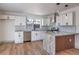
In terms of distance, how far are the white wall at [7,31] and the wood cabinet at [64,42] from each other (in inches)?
65.1

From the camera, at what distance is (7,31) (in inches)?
135

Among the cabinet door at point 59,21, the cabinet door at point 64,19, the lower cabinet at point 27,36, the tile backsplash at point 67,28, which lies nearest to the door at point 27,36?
the lower cabinet at point 27,36

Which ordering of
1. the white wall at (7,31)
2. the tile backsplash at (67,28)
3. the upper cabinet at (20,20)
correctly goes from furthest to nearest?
the tile backsplash at (67,28) → the upper cabinet at (20,20) → the white wall at (7,31)

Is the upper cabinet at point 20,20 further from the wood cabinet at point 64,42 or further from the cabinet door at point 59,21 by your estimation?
the cabinet door at point 59,21

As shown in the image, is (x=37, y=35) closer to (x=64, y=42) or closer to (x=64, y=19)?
(x=64, y=42)

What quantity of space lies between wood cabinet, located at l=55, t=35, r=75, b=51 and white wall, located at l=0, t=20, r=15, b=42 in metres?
1.65

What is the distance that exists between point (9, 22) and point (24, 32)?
0.72 m

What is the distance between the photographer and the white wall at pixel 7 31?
134 inches

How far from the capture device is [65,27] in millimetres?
4570

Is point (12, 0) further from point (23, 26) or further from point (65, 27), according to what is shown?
point (65, 27)

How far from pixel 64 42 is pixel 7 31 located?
2.14 meters

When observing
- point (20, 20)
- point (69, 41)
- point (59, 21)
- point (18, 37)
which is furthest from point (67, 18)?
point (18, 37)

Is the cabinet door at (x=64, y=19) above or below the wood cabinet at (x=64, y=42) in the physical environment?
above
